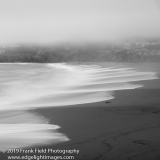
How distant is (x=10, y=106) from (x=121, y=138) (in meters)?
5.48

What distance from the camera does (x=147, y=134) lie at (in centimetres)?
593

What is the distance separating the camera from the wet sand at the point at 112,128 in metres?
5.11

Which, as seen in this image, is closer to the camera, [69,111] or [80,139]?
[80,139]

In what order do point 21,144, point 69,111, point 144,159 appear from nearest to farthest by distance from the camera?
1. point 144,159
2. point 21,144
3. point 69,111

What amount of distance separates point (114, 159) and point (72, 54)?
59.1m

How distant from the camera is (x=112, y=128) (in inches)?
257

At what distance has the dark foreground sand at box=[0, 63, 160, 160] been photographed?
16.7ft

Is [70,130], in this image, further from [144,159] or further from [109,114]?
[144,159]

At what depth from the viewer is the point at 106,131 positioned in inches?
248

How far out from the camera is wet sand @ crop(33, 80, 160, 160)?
5.11 m

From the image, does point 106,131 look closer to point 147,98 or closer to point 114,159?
point 114,159

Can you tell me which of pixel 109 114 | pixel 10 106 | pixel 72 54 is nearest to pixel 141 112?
pixel 109 114

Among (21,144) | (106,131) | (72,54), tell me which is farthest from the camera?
(72,54)

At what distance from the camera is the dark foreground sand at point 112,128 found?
16.7ft
